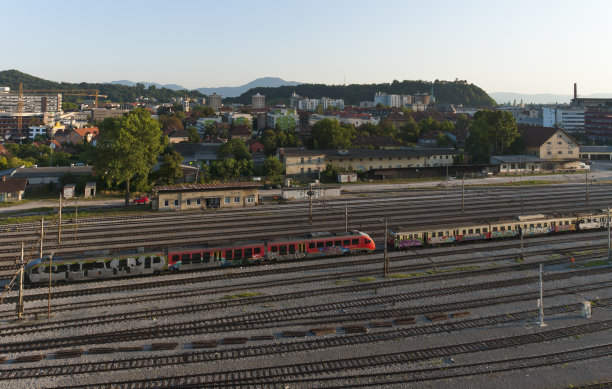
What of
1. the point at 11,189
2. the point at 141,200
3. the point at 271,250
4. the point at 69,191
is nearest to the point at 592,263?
the point at 271,250

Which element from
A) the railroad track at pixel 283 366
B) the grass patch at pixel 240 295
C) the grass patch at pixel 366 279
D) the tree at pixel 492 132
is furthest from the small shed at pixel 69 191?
the tree at pixel 492 132

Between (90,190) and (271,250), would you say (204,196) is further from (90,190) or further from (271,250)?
(271,250)

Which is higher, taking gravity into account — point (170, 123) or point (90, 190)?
point (170, 123)

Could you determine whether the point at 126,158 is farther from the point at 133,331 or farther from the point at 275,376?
the point at 275,376

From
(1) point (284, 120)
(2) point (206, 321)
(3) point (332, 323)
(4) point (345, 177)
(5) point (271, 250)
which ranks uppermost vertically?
(1) point (284, 120)

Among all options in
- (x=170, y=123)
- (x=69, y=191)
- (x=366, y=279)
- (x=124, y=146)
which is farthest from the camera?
(x=170, y=123)

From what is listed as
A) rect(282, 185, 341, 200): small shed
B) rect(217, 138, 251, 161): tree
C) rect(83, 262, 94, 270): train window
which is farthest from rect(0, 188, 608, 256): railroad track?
rect(217, 138, 251, 161): tree

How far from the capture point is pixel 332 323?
18844mm


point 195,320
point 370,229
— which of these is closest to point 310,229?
point 370,229

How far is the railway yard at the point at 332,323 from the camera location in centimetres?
1498

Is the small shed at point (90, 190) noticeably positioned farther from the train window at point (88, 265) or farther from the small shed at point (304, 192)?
the train window at point (88, 265)

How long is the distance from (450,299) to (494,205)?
2526 centimetres

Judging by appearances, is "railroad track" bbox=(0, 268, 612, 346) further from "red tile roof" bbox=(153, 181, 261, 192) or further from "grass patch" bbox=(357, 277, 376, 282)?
"red tile roof" bbox=(153, 181, 261, 192)

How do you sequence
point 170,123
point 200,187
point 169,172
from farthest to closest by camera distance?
point 170,123 < point 169,172 < point 200,187
